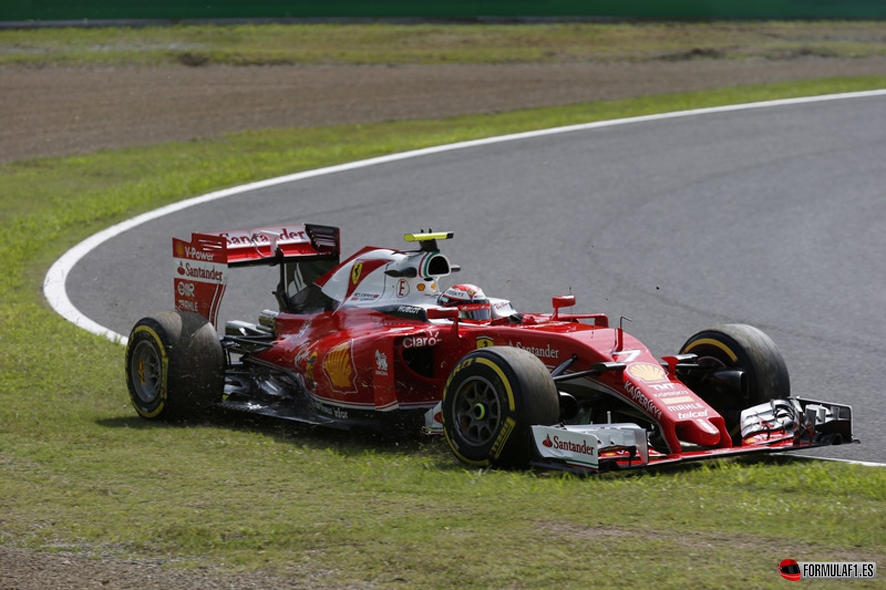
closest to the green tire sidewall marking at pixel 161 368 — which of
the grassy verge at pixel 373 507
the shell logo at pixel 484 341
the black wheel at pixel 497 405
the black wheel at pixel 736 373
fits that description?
the grassy verge at pixel 373 507

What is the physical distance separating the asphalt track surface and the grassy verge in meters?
1.77

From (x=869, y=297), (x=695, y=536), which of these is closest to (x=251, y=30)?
(x=869, y=297)

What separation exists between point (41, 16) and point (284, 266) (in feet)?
77.0

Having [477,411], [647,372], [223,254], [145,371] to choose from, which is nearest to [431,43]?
[223,254]

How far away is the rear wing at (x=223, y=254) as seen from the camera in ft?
31.1

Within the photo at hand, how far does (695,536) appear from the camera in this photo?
550 cm

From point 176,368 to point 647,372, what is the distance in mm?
3301

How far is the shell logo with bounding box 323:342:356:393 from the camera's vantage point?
8.36 meters

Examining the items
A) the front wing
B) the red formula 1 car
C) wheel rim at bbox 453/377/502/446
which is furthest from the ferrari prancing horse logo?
the front wing

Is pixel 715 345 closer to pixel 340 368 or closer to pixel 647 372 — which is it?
pixel 647 372

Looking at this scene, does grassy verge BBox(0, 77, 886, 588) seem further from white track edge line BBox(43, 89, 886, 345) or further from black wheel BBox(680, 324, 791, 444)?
white track edge line BBox(43, 89, 886, 345)

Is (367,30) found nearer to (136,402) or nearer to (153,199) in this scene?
(153,199)

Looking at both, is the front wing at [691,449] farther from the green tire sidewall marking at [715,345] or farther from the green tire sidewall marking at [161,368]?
the green tire sidewall marking at [161,368]

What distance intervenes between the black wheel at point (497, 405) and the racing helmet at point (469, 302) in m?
1.15
